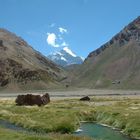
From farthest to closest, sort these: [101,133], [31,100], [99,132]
A: [31,100] → [99,132] → [101,133]

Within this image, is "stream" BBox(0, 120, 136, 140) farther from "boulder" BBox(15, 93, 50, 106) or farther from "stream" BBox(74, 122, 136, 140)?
"boulder" BBox(15, 93, 50, 106)

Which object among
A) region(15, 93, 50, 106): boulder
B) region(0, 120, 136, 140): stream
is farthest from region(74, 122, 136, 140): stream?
region(15, 93, 50, 106): boulder

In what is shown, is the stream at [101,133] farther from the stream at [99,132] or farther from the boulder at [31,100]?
the boulder at [31,100]

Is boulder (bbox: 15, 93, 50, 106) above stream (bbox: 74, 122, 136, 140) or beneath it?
above

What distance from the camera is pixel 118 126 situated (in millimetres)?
70688

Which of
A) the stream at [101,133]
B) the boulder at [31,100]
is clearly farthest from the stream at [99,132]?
the boulder at [31,100]

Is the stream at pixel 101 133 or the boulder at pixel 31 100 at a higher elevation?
the boulder at pixel 31 100

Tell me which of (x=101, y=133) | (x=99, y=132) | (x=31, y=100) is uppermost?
(x=31, y=100)

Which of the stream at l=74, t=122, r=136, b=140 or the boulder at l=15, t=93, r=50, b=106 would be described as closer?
the stream at l=74, t=122, r=136, b=140

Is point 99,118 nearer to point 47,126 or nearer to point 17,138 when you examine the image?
point 47,126

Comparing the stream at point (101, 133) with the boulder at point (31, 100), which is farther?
the boulder at point (31, 100)

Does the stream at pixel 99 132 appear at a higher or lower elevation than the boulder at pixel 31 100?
lower

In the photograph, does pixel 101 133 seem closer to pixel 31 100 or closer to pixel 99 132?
pixel 99 132

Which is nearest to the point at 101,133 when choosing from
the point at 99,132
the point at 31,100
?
the point at 99,132
